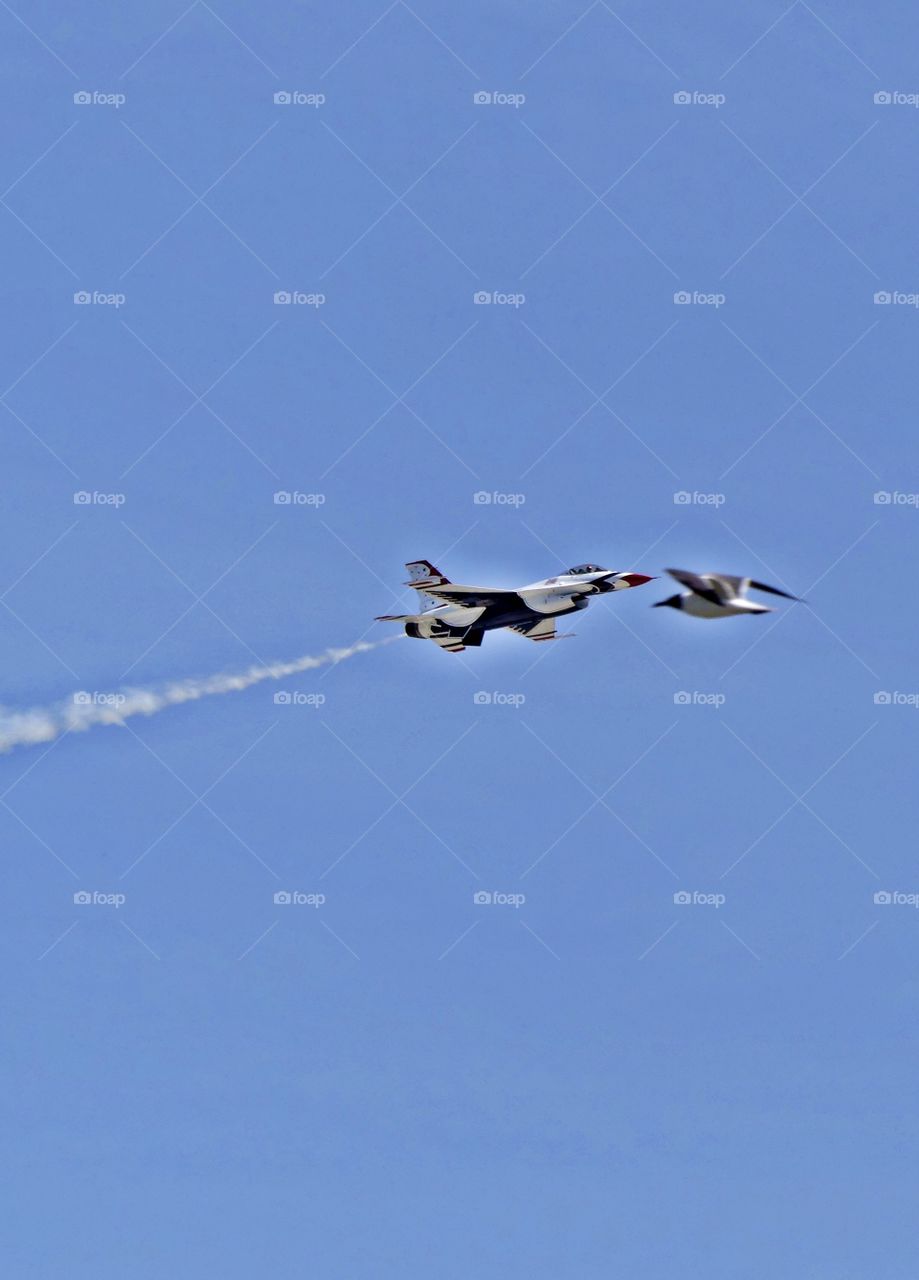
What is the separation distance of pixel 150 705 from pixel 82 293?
1934 cm

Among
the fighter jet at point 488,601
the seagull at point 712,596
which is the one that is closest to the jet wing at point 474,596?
the fighter jet at point 488,601

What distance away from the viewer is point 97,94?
117 metres

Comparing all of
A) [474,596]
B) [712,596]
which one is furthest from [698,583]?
[474,596]

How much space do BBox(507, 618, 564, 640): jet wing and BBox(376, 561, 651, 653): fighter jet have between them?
0.81 m

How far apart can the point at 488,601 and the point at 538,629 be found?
4699 mm

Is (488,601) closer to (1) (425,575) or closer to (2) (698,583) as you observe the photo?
(1) (425,575)

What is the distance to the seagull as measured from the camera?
9188 cm

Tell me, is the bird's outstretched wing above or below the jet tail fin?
below

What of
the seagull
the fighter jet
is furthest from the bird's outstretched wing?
the fighter jet

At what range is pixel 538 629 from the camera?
4550 inches

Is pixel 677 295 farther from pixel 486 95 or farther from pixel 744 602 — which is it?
pixel 744 602

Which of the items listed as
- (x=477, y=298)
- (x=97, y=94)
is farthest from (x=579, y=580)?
(x=97, y=94)

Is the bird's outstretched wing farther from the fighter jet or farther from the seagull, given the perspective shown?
the fighter jet

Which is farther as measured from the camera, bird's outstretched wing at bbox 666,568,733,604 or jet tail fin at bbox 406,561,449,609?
jet tail fin at bbox 406,561,449,609
